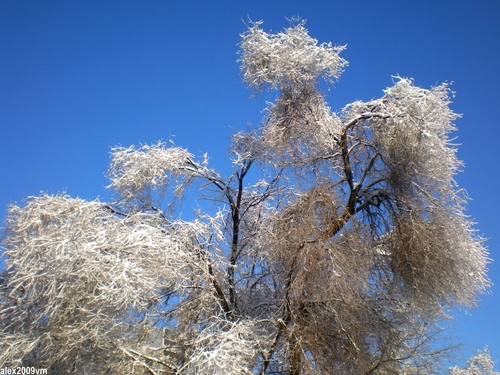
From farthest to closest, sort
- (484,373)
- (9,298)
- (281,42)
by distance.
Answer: (484,373), (281,42), (9,298)

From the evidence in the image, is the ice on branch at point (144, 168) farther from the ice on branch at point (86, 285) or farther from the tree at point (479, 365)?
the tree at point (479, 365)

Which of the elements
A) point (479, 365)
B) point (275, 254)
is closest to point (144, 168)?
point (275, 254)

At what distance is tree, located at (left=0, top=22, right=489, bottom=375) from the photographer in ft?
24.1

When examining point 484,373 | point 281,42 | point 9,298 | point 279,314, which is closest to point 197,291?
point 279,314

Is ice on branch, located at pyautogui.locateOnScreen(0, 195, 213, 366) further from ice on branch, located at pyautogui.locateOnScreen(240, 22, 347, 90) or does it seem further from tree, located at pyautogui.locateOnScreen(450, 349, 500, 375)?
tree, located at pyautogui.locateOnScreen(450, 349, 500, 375)

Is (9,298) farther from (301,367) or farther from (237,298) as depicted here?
(301,367)

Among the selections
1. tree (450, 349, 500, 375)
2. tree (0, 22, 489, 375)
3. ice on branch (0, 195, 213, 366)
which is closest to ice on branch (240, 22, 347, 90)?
tree (0, 22, 489, 375)

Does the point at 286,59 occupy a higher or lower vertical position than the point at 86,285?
higher

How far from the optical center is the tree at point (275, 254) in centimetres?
733

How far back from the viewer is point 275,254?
8359mm

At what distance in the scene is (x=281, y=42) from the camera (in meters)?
10.3

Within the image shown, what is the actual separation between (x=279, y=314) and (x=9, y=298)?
3.75 meters

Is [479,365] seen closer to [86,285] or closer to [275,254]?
[275,254]

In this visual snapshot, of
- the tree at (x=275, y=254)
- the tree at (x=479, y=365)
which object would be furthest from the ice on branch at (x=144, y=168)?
the tree at (x=479, y=365)
